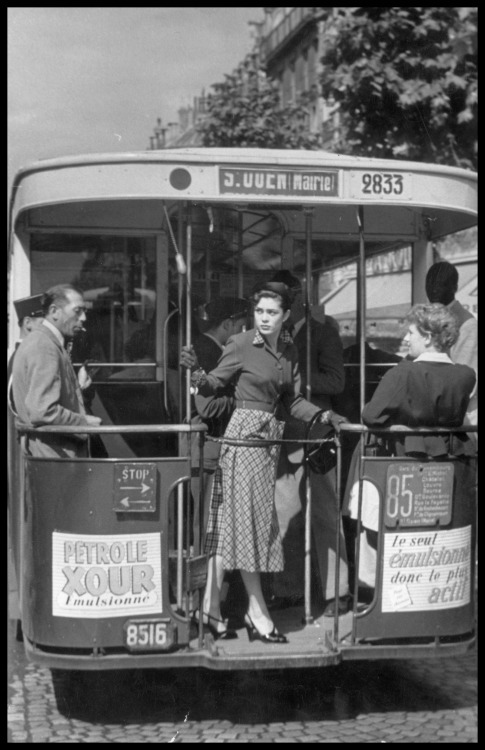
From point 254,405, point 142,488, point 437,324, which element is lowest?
point 142,488

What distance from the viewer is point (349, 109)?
11820 mm

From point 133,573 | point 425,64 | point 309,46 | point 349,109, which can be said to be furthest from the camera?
point 309,46

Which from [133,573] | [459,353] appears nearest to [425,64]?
[459,353]

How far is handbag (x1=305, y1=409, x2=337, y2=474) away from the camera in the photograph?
505cm

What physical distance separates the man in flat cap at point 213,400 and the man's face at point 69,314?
0.70 m

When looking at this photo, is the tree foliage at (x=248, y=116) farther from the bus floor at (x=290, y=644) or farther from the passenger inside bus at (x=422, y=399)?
the bus floor at (x=290, y=644)

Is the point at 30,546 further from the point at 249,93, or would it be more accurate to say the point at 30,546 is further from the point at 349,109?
the point at 249,93

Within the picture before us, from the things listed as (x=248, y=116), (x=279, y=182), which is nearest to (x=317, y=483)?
(x=279, y=182)

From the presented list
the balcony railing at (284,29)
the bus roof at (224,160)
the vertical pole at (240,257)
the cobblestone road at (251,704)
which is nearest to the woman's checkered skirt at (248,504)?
the cobblestone road at (251,704)

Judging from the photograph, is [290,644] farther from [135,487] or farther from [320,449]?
[135,487]

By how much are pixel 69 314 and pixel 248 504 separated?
1.27 metres

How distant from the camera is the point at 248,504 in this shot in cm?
483

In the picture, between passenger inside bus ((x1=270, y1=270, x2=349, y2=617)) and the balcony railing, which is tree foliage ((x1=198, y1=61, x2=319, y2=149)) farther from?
the balcony railing
